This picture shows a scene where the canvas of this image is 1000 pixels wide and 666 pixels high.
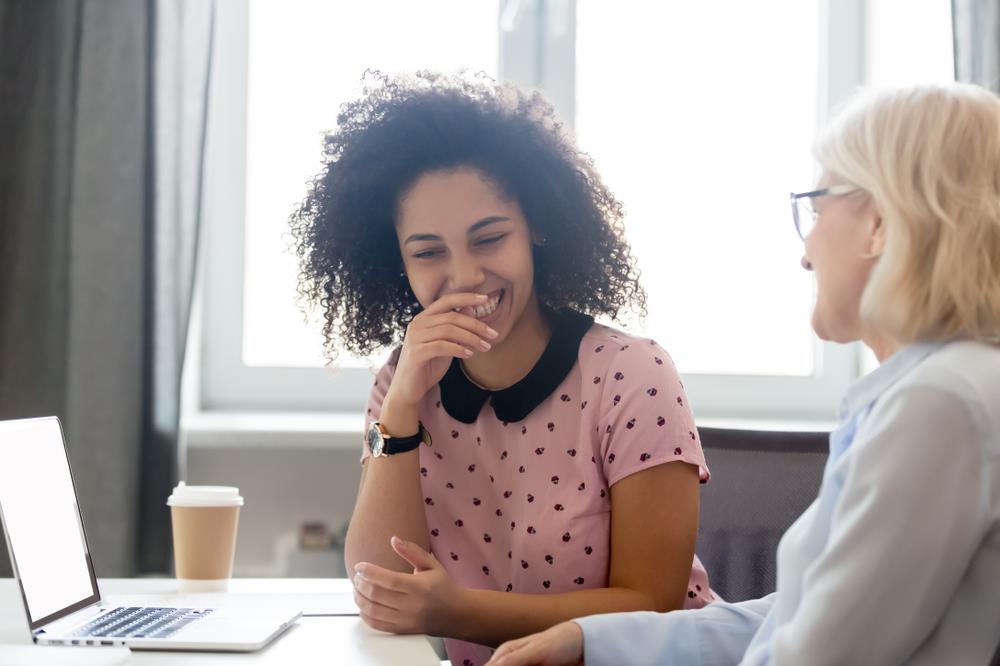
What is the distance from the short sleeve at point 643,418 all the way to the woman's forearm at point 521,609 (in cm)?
16

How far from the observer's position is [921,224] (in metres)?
0.88

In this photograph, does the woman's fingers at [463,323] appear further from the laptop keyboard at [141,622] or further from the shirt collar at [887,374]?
the shirt collar at [887,374]

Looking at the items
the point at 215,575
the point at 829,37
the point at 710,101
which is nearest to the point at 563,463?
the point at 215,575

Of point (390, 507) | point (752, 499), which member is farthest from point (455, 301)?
point (752, 499)

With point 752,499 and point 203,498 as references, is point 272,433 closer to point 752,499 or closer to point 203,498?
point 203,498

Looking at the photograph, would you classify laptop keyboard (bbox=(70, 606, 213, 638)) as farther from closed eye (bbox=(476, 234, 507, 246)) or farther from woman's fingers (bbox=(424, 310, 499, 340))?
closed eye (bbox=(476, 234, 507, 246))

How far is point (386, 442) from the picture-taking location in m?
1.53

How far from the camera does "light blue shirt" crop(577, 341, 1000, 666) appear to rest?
80cm

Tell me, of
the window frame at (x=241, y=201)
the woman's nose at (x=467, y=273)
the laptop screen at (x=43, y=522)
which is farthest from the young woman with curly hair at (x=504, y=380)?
the window frame at (x=241, y=201)

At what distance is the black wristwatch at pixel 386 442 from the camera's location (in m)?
1.53

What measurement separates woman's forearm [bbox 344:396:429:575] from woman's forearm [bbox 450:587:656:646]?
0.76 ft

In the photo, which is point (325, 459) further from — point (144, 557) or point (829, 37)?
point (829, 37)

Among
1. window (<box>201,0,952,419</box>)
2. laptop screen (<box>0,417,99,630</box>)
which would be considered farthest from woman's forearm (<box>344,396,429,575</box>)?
window (<box>201,0,952,419</box>)

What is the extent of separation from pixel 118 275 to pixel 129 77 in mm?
430
